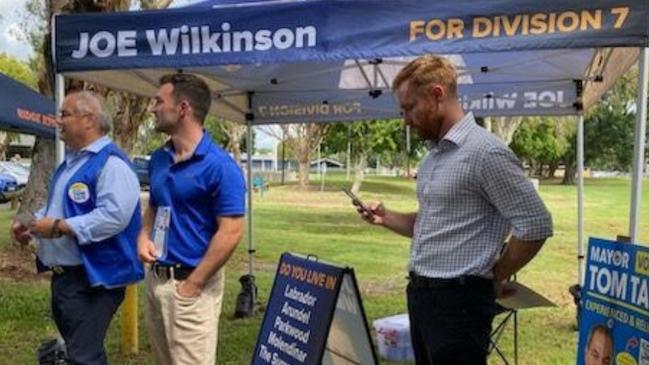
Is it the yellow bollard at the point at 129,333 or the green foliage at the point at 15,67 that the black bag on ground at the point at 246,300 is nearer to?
the yellow bollard at the point at 129,333

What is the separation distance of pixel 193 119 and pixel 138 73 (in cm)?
308

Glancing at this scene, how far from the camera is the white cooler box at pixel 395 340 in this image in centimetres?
620

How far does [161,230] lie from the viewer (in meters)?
3.57

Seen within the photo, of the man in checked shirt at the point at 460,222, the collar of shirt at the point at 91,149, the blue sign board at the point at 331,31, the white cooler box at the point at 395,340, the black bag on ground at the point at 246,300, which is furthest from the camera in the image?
the black bag on ground at the point at 246,300

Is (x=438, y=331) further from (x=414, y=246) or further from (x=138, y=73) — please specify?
(x=138, y=73)

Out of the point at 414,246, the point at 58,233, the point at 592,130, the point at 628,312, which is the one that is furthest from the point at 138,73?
the point at 592,130

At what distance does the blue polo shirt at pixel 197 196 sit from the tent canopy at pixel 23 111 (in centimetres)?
363

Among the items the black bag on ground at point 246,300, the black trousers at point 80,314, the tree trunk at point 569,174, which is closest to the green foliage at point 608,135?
the tree trunk at point 569,174

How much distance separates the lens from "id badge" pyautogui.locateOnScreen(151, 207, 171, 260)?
3.54 meters

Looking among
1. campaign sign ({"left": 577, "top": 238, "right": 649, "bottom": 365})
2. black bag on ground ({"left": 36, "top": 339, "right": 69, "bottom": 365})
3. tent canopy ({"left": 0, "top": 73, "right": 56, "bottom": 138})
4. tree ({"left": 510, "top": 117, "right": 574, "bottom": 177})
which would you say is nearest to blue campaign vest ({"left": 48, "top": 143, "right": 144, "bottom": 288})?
black bag on ground ({"left": 36, "top": 339, "right": 69, "bottom": 365})

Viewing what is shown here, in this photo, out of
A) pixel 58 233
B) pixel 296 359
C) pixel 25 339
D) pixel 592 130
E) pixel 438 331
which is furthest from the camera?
pixel 592 130

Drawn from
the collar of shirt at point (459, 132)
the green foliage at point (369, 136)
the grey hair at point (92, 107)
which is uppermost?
the green foliage at point (369, 136)

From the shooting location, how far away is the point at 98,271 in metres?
3.60

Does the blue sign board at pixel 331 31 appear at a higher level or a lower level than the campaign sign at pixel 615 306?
higher
